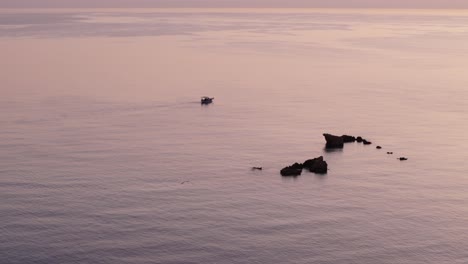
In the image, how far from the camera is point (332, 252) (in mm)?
75375

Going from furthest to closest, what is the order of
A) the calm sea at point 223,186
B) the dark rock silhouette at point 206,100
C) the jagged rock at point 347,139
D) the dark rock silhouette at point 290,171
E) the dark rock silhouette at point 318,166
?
the dark rock silhouette at point 206,100, the jagged rock at point 347,139, the dark rock silhouette at point 318,166, the dark rock silhouette at point 290,171, the calm sea at point 223,186

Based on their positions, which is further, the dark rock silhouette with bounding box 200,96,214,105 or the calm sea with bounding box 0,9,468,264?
the dark rock silhouette with bounding box 200,96,214,105

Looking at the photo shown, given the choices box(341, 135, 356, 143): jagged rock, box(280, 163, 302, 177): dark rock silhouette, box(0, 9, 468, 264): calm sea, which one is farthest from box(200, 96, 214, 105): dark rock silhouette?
box(280, 163, 302, 177): dark rock silhouette

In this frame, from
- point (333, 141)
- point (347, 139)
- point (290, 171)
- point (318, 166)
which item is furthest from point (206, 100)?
point (290, 171)

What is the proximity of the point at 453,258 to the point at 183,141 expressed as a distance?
65.5 meters

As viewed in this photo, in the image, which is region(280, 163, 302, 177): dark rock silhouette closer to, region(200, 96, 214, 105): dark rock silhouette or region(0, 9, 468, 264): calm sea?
region(0, 9, 468, 264): calm sea

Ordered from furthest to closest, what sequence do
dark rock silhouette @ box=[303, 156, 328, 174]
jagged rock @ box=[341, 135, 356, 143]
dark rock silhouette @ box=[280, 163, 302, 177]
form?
jagged rock @ box=[341, 135, 356, 143] → dark rock silhouette @ box=[303, 156, 328, 174] → dark rock silhouette @ box=[280, 163, 302, 177]

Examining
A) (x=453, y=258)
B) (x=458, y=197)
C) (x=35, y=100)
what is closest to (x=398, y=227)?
(x=453, y=258)

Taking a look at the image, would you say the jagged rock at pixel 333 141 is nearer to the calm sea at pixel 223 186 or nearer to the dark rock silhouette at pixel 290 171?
the calm sea at pixel 223 186

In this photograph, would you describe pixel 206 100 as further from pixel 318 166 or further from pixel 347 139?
pixel 318 166

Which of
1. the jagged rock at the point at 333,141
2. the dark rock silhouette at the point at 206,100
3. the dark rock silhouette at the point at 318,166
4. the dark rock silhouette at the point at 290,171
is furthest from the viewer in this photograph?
the dark rock silhouette at the point at 206,100

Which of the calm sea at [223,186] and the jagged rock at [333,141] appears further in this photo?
the jagged rock at [333,141]

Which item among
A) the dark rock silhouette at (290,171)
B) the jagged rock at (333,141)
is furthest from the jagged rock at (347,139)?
the dark rock silhouette at (290,171)

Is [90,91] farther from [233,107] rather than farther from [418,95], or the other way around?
[418,95]
